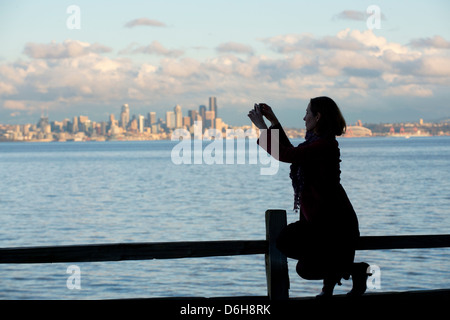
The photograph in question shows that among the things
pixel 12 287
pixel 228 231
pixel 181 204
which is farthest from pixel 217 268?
pixel 181 204

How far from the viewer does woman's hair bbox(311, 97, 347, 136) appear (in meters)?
5.47

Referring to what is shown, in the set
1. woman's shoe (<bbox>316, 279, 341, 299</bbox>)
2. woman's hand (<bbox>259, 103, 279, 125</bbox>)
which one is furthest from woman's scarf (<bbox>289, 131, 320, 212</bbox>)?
woman's shoe (<bbox>316, 279, 341, 299</bbox>)

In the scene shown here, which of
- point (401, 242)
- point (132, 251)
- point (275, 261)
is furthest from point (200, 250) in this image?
point (401, 242)

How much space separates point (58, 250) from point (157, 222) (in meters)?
28.4

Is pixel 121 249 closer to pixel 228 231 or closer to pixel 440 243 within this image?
pixel 440 243

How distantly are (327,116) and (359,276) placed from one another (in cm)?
146

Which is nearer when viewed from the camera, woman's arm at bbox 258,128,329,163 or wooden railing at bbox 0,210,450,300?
woman's arm at bbox 258,128,329,163

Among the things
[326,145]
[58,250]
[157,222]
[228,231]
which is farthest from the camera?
[157,222]

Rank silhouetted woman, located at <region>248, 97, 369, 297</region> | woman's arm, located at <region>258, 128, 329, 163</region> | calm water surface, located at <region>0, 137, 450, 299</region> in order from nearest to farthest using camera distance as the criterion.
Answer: woman's arm, located at <region>258, 128, 329, 163</region>
silhouetted woman, located at <region>248, 97, 369, 297</region>
calm water surface, located at <region>0, 137, 450, 299</region>

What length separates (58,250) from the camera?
5754mm

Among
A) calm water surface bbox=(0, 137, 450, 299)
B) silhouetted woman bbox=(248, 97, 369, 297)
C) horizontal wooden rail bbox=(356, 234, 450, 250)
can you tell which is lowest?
calm water surface bbox=(0, 137, 450, 299)

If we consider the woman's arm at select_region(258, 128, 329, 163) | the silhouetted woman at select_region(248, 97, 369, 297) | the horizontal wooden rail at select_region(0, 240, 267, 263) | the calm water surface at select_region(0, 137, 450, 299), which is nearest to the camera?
the woman's arm at select_region(258, 128, 329, 163)

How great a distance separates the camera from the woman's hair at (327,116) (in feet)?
18.0

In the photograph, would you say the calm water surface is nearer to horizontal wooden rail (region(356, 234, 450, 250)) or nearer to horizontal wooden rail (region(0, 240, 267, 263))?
horizontal wooden rail (region(356, 234, 450, 250))
